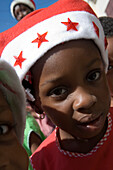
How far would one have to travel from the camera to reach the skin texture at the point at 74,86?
82cm

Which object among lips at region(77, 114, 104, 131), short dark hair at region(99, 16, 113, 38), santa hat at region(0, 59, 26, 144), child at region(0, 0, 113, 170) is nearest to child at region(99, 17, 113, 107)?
short dark hair at region(99, 16, 113, 38)

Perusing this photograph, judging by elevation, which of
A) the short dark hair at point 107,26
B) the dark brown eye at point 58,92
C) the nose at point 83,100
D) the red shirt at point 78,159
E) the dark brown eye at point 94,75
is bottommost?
the red shirt at point 78,159

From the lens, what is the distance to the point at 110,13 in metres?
5.34

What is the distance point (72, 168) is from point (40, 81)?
0.56 metres

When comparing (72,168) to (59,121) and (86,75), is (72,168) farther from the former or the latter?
(86,75)

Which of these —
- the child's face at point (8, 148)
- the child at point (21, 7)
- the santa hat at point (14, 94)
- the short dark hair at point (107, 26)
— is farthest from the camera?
the child at point (21, 7)

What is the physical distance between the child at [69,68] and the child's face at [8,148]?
272 millimetres

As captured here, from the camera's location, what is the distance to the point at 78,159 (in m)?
0.99

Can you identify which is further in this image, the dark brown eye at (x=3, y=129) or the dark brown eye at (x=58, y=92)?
the dark brown eye at (x=58, y=92)

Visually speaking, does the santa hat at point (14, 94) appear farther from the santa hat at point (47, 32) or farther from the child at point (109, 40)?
the child at point (109, 40)

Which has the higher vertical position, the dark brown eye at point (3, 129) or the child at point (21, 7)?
the child at point (21, 7)

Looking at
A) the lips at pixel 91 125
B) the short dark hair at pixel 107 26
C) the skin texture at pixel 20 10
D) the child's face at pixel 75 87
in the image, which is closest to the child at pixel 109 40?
the short dark hair at pixel 107 26

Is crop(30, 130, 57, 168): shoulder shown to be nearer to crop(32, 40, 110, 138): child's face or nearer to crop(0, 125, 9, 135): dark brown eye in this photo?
crop(32, 40, 110, 138): child's face

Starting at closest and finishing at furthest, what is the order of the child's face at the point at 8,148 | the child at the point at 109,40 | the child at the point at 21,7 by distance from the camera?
the child's face at the point at 8,148 → the child at the point at 109,40 → the child at the point at 21,7
